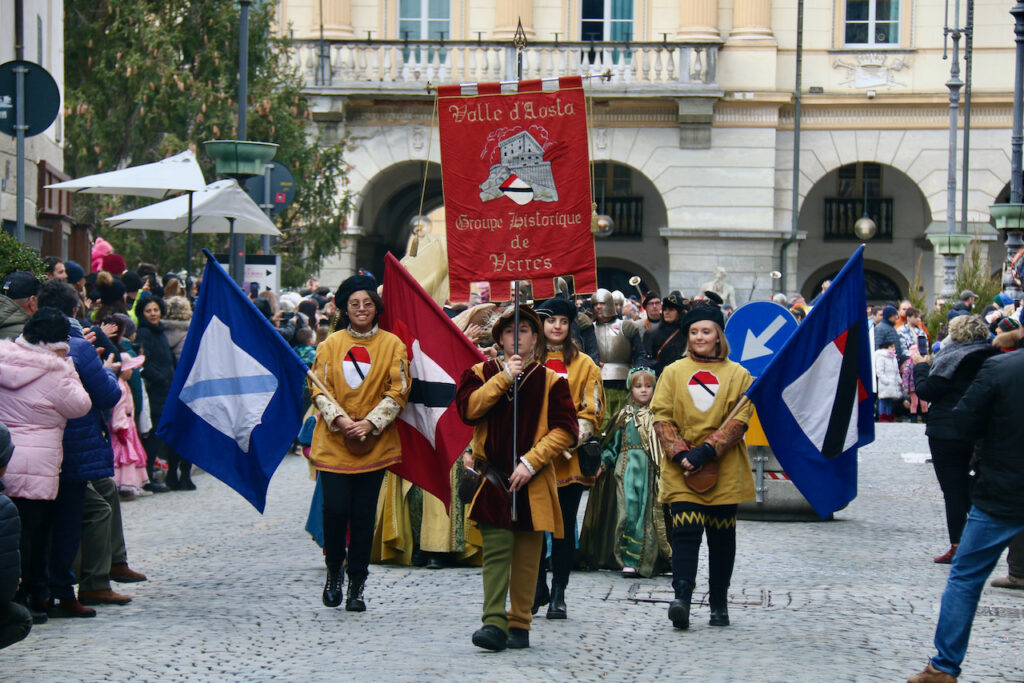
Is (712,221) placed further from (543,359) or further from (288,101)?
(543,359)

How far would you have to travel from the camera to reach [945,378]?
1047 centimetres

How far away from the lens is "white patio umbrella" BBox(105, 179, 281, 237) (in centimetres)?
1595

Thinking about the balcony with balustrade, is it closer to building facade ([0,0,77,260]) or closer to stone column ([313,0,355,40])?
stone column ([313,0,355,40])

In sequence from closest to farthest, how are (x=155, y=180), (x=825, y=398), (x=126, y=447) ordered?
(x=825, y=398)
(x=126, y=447)
(x=155, y=180)

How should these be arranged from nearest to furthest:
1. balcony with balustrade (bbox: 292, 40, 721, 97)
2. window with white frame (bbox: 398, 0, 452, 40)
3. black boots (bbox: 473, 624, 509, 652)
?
black boots (bbox: 473, 624, 509, 652) → balcony with balustrade (bbox: 292, 40, 721, 97) → window with white frame (bbox: 398, 0, 452, 40)

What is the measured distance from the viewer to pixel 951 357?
10.5m

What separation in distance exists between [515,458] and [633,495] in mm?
2648

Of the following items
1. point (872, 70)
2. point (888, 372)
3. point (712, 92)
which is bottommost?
point (888, 372)

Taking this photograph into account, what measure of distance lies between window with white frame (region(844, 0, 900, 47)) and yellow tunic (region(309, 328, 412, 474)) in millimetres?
25873

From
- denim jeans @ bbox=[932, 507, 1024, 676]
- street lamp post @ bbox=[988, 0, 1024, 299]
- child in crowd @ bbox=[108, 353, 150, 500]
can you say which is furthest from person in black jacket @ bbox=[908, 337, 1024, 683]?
street lamp post @ bbox=[988, 0, 1024, 299]

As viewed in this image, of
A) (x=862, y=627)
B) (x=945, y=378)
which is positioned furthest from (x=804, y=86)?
(x=862, y=627)

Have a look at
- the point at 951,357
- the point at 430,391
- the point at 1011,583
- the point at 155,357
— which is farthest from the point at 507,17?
the point at 430,391

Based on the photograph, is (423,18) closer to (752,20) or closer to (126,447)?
(752,20)

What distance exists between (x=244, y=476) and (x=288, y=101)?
51.7 ft
